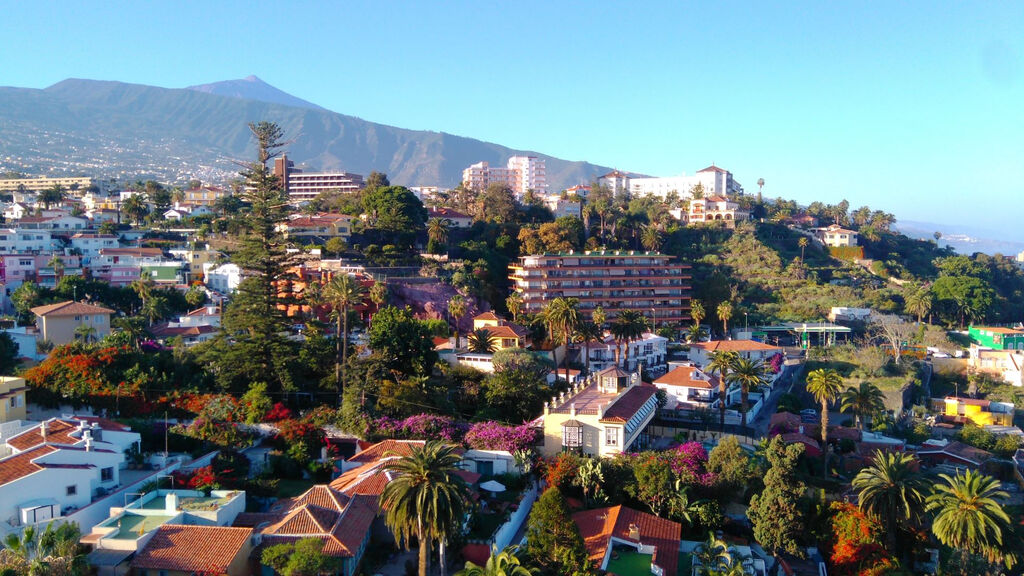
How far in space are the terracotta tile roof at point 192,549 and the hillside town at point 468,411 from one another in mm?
69

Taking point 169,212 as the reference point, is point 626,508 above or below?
below

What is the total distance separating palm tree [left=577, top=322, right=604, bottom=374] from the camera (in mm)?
35594

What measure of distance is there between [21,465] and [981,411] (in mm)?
46485

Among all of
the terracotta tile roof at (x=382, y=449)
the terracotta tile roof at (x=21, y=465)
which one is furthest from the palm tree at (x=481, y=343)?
the terracotta tile roof at (x=21, y=465)

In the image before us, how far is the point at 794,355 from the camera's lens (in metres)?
52.1

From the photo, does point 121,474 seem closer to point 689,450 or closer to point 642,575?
point 642,575

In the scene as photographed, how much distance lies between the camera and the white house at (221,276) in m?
54.1

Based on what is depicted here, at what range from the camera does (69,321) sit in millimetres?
37938

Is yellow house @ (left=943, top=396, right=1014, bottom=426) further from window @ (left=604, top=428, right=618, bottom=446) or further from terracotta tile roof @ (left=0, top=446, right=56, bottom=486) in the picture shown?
terracotta tile roof @ (left=0, top=446, right=56, bottom=486)

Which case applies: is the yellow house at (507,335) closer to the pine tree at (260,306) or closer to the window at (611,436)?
the pine tree at (260,306)

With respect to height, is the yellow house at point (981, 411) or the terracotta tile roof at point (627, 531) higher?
the terracotta tile roof at point (627, 531)

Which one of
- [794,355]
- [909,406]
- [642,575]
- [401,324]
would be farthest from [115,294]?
[909,406]

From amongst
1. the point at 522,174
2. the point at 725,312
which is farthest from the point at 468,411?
the point at 522,174

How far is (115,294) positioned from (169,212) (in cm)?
3076
